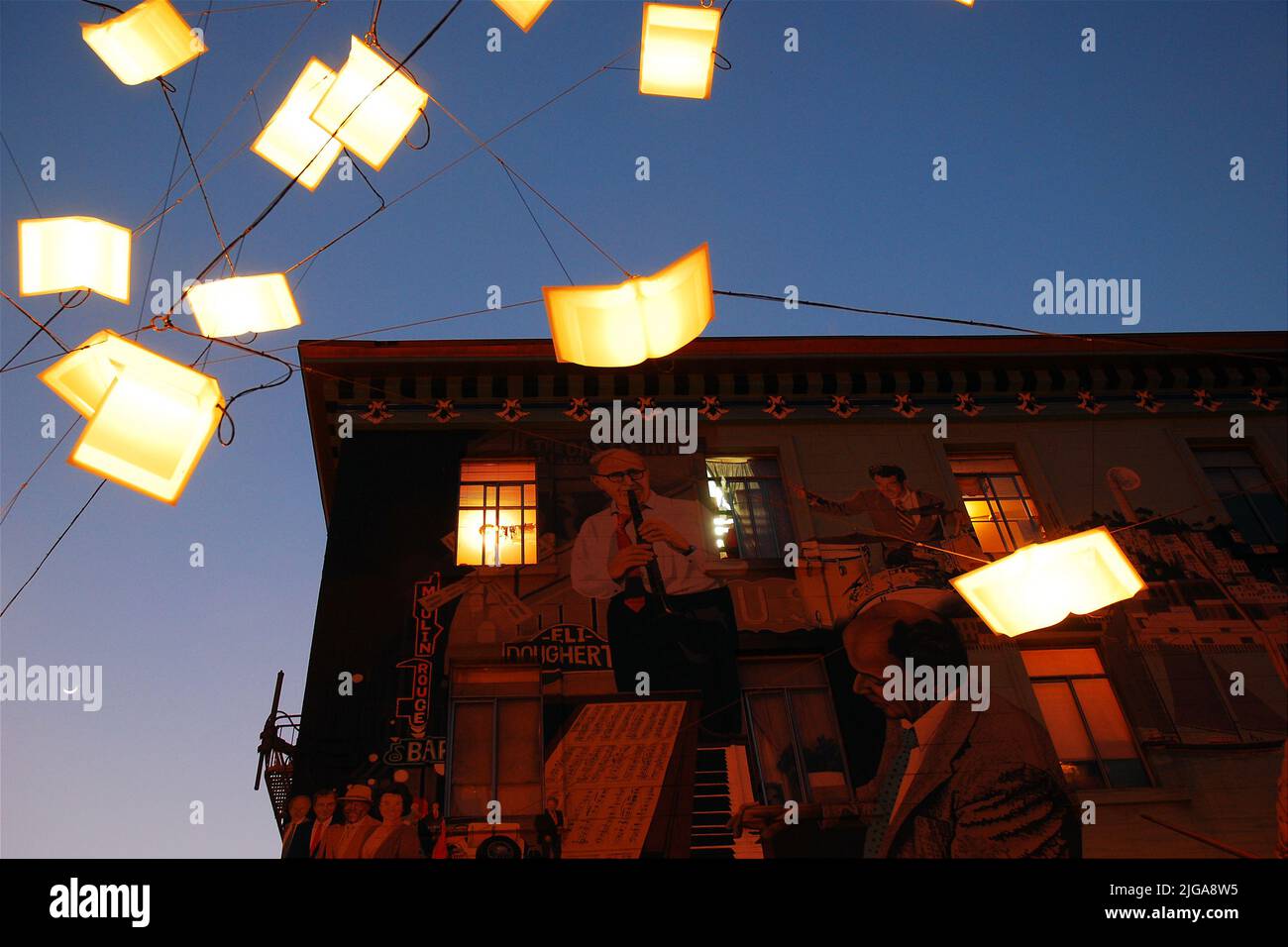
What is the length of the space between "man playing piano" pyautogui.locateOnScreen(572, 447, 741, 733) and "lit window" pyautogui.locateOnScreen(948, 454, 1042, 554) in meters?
3.89

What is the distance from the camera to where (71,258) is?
7.41 m

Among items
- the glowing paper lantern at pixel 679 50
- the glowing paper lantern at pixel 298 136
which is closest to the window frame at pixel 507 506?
the glowing paper lantern at pixel 298 136

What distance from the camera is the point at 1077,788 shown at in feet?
34.1

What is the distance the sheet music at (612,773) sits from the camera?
31.3ft

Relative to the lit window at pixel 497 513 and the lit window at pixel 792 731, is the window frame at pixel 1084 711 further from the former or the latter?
the lit window at pixel 497 513

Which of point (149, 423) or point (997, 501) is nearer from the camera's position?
point (149, 423)

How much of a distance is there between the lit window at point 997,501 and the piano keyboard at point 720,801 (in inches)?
194

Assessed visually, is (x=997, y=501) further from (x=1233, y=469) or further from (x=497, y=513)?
(x=497, y=513)

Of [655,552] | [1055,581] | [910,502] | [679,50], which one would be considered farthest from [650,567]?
[679,50]

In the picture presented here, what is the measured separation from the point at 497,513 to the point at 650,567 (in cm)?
232

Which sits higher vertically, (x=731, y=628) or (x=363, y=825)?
(x=731, y=628)

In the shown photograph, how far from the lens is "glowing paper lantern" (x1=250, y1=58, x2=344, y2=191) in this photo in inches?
339
